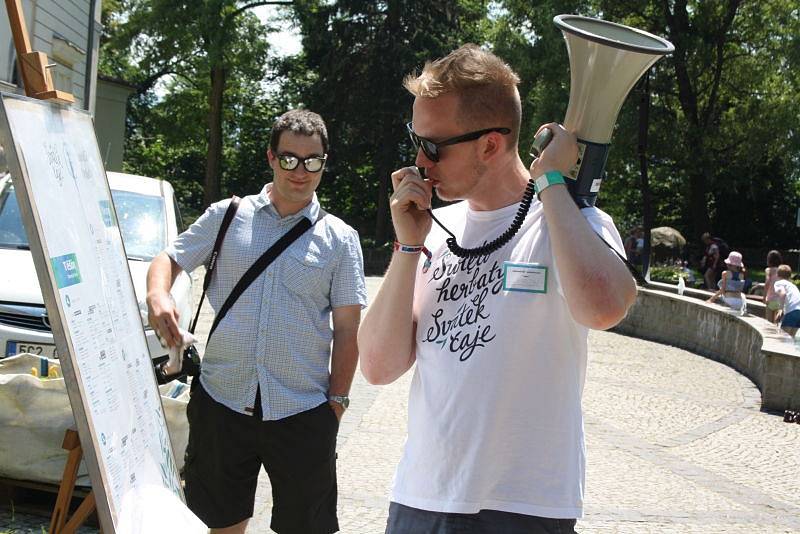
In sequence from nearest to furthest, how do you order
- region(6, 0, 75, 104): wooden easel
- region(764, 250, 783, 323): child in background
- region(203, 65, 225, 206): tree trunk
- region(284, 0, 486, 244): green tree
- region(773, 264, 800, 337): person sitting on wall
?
region(6, 0, 75, 104): wooden easel < region(773, 264, 800, 337): person sitting on wall < region(764, 250, 783, 323): child in background < region(203, 65, 225, 206): tree trunk < region(284, 0, 486, 244): green tree

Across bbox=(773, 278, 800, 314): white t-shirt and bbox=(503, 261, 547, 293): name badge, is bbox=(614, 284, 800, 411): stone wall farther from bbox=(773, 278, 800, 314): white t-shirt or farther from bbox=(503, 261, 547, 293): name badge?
bbox=(503, 261, 547, 293): name badge

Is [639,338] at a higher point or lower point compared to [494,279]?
lower

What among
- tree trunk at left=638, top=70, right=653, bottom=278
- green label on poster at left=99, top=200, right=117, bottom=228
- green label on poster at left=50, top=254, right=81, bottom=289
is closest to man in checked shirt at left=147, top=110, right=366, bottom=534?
green label on poster at left=99, top=200, right=117, bottom=228

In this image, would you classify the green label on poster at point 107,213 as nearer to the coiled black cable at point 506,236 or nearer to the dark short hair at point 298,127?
the dark short hair at point 298,127

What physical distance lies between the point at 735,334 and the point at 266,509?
10109 millimetres

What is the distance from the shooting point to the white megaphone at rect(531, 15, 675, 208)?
2322mm

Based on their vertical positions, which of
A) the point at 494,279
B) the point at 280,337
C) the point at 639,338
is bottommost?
the point at 639,338

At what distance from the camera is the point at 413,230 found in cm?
258

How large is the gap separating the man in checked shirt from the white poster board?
0.39 meters

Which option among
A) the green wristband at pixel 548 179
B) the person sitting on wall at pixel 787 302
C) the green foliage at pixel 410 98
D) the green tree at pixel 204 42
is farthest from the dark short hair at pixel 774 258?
the green tree at pixel 204 42

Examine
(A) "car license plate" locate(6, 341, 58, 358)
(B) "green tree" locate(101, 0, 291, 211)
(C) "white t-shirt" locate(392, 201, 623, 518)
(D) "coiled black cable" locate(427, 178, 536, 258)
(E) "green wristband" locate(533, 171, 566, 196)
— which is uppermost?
(B) "green tree" locate(101, 0, 291, 211)

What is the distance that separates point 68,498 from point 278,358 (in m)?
0.91

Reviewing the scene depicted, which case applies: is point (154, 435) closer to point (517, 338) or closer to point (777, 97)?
point (517, 338)

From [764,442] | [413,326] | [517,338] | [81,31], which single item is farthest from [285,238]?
[81,31]
